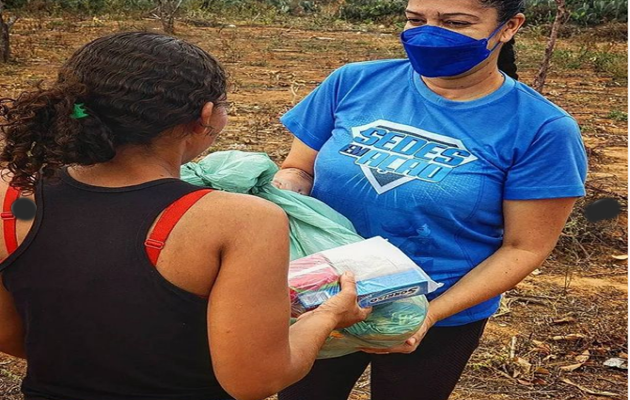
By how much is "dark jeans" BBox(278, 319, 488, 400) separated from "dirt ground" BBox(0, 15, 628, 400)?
142 cm

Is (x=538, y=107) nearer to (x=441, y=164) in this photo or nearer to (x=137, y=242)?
(x=441, y=164)

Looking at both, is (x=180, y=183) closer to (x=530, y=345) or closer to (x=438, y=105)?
(x=438, y=105)

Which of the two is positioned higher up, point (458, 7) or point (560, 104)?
point (458, 7)

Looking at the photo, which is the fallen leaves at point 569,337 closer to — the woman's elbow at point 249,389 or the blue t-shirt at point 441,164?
the blue t-shirt at point 441,164

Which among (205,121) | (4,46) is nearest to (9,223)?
(205,121)

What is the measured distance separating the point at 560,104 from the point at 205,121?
8.54 metres

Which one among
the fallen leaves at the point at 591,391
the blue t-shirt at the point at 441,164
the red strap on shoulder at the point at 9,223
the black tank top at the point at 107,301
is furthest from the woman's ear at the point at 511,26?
the fallen leaves at the point at 591,391

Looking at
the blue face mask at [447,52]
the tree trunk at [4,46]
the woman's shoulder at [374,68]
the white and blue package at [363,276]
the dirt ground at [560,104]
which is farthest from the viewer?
the tree trunk at [4,46]

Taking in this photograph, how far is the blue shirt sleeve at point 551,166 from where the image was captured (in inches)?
84.8

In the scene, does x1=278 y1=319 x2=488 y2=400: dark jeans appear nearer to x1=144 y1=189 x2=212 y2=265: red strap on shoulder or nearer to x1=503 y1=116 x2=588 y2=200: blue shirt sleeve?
x1=503 y1=116 x2=588 y2=200: blue shirt sleeve

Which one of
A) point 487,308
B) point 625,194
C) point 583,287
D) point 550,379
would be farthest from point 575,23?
point 487,308

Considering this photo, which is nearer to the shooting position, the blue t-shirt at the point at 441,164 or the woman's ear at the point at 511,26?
the blue t-shirt at the point at 441,164

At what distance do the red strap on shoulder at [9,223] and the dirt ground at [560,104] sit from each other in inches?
92.6

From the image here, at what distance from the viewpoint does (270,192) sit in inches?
86.1
